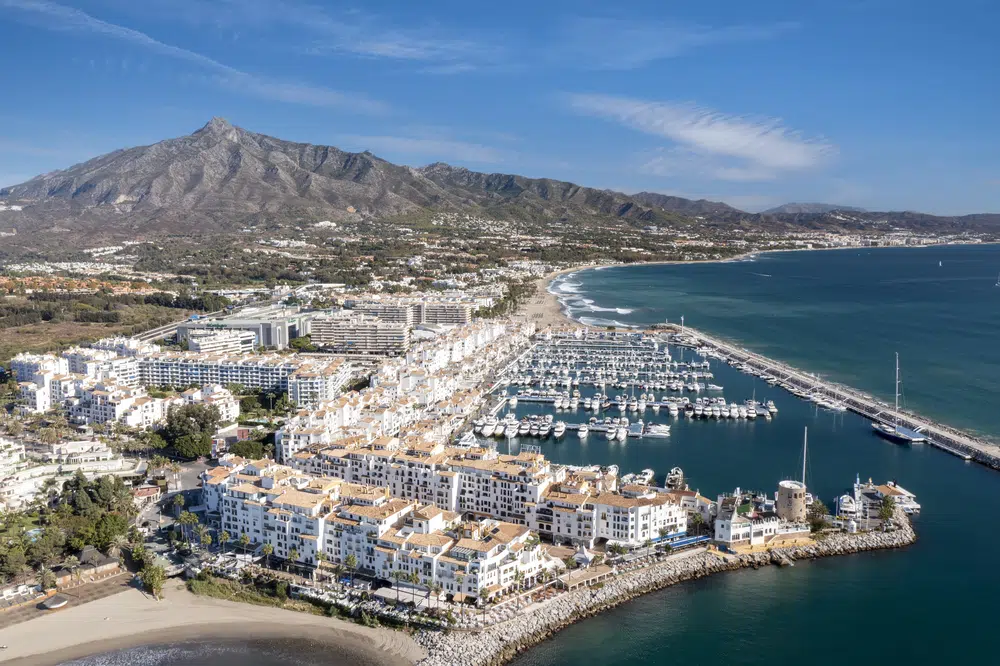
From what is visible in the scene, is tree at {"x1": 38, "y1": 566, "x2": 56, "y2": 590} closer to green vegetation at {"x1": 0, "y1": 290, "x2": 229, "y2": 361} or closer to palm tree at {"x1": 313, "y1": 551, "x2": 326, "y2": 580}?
palm tree at {"x1": 313, "y1": 551, "x2": 326, "y2": 580}

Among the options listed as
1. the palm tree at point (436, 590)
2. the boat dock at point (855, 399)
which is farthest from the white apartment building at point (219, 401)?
the boat dock at point (855, 399)

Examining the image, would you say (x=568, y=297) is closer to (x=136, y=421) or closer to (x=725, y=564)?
(x=136, y=421)

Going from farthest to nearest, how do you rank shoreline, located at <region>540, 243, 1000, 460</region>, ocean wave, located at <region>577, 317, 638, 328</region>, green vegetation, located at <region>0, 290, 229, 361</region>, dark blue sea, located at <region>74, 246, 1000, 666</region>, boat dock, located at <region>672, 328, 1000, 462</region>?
ocean wave, located at <region>577, 317, 638, 328</region> < green vegetation, located at <region>0, 290, 229, 361</region> < boat dock, located at <region>672, 328, 1000, 462</region> < shoreline, located at <region>540, 243, 1000, 460</region> < dark blue sea, located at <region>74, 246, 1000, 666</region>

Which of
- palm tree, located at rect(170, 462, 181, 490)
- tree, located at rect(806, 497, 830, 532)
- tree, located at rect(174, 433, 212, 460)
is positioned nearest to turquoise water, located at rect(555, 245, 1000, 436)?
tree, located at rect(806, 497, 830, 532)

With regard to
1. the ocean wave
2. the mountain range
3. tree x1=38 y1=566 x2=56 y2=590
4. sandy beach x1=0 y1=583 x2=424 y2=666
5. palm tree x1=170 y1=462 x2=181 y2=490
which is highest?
the mountain range

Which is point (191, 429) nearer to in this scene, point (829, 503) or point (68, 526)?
point (68, 526)

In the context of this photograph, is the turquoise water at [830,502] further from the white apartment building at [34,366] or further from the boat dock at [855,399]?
the white apartment building at [34,366]
